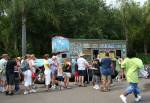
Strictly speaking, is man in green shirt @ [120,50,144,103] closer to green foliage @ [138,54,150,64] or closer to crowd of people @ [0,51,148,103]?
crowd of people @ [0,51,148,103]

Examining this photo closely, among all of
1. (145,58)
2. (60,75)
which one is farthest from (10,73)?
(145,58)

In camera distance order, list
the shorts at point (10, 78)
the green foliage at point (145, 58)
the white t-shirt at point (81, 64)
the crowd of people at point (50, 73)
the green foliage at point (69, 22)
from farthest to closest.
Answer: the green foliage at point (145, 58) → the green foliage at point (69, 22) → the white t-shirt at point (81, 64) → the crowd of people at point (50, 73) → the shorts at point (10, 78)

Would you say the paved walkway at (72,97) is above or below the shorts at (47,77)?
below

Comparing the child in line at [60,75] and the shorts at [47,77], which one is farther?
the child in line at [60,75]

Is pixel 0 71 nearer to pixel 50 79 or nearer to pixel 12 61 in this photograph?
pixel 12 61

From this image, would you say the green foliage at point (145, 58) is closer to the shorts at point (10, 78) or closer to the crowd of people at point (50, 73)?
the crowd of people at point (50, 73)

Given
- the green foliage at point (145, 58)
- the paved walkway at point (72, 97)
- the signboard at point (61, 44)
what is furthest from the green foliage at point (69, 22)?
the paved walkway at point (72, 97)

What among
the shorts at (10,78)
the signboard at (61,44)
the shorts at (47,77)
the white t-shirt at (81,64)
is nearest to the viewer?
the shorts at (10,78)

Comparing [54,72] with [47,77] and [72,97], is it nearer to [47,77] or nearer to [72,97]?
[47,77]

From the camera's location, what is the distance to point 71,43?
28.1 meters

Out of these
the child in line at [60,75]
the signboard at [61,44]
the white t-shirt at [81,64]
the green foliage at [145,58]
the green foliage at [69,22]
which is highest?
the green foliage at [69,22]

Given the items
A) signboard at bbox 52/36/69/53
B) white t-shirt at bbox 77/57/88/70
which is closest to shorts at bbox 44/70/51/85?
white t-shirt at bbox 77/57/88/70

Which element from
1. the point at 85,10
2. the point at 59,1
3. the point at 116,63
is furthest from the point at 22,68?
the point at 85,10

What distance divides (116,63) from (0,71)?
7975 mm
